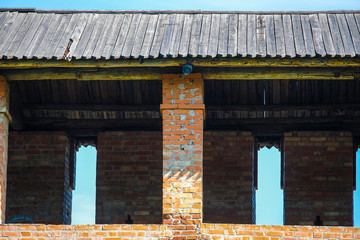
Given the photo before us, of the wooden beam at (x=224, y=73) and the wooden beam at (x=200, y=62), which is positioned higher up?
the wooden beam at (x=200, y=62)

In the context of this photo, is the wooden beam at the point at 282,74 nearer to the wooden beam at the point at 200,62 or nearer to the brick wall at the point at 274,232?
the wooden beam at the point at 200,62

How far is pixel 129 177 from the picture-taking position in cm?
1811

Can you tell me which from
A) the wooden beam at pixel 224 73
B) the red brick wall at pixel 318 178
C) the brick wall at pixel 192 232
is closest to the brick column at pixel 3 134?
the wooden beam at pixel 224 73

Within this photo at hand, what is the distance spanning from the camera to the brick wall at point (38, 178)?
17953 millimetres

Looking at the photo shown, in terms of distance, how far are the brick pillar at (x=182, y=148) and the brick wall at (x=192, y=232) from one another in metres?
0.19

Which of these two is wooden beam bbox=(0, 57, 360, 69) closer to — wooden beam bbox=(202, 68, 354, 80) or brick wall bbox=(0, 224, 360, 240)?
wooden beam bbox=(202, 68, 354, 80)

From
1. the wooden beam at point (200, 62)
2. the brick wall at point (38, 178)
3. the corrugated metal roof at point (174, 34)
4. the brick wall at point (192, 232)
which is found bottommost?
the brick wall at point (192, 232)

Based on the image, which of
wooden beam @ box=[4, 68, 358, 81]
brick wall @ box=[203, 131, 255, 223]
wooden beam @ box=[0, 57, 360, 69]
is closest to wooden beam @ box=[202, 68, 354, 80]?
wooden beam @ box=[4, 68, 358, 81]

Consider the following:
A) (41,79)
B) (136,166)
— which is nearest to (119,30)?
(41,79)

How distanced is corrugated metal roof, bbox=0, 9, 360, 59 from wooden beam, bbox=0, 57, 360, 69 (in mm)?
93

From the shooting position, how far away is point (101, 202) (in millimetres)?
18031

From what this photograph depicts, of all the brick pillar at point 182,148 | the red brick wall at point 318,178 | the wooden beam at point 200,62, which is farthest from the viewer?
the red brick wall at point 318,178

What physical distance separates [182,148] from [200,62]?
1.35m

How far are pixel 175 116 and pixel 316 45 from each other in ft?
8.06
